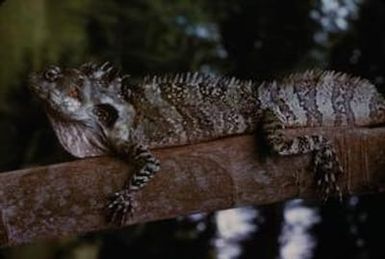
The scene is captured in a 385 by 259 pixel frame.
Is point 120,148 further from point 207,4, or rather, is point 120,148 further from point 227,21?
point 207,4

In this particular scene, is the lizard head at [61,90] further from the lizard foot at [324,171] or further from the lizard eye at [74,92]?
the lizard foot at [324,171]

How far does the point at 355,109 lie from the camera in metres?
2.57

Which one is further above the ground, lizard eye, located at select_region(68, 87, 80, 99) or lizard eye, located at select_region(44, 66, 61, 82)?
lizard eye, located at select_region(44, 66, 61, 82)

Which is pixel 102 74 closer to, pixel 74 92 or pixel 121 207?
pixel 74 92

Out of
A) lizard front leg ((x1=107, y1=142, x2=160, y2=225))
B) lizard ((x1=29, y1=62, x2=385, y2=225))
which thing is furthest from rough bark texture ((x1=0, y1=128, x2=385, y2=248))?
lizard ((x1=29, y1=62, x2=385, y2=225))

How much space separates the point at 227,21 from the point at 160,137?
5.75ft

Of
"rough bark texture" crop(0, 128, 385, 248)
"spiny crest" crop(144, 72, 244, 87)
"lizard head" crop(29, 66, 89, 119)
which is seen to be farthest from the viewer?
"spiny crest" crop(144, 72, 244, 87)

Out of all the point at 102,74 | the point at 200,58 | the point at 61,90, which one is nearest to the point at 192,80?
the point at 102,74

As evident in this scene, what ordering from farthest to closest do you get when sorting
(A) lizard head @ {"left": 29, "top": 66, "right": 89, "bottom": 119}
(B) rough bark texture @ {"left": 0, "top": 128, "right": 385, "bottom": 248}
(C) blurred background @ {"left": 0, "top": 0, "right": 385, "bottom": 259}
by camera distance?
(C) blurred background @ {"left": 0, "top": 0, "right": 385, "bottom": 259}, (A) lizard head @ {"left": 29, "top": 66, "right": 89, "bottom": 119}, (B) rough bark texture @ {"left": 0, "top": 128, "right": 385, "bottom": 248}

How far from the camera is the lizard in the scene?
2494mm

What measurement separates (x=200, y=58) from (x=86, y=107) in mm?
1805

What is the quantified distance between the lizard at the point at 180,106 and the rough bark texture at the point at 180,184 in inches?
5.6

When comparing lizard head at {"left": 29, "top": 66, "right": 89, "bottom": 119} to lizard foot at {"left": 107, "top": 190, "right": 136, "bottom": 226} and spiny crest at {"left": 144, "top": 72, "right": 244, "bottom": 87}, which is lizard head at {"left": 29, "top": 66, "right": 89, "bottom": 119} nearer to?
spiny crest at {"left": 144, "top": 72, "right": 244, "bottom": 87}

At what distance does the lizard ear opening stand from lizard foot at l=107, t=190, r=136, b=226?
378 millimetres
